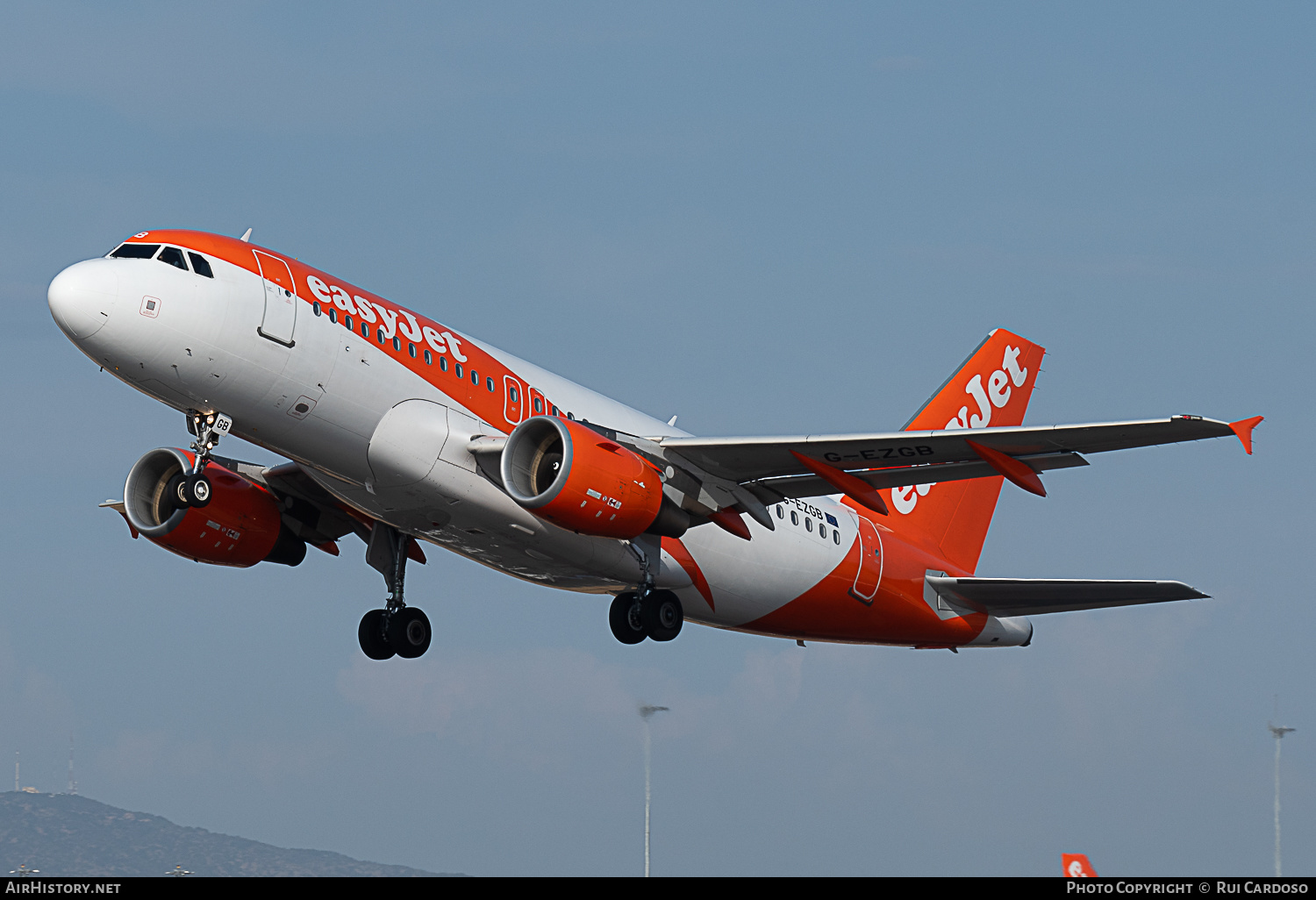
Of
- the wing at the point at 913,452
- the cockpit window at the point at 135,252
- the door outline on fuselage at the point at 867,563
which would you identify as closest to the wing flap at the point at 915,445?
the wing at the point at 913,452

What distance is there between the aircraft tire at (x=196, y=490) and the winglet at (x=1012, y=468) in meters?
12.6

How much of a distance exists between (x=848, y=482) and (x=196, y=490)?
37.3ft

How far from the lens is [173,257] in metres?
24.7

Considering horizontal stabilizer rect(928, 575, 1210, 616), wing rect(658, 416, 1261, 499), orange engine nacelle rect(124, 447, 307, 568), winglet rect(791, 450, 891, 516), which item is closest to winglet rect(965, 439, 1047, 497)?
wing rect(658, 416, 1261, 499)

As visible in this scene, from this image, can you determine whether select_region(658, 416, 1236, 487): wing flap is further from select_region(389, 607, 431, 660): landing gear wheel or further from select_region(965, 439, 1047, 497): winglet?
select_region(389, 607, 431, 660): landing gear wheel

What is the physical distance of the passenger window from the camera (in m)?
24.6

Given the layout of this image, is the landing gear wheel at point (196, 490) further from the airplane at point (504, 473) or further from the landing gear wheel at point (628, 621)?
the landing gear wheel at point (628, 621)

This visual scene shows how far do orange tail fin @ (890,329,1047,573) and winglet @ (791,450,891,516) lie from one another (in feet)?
Result: 23.2

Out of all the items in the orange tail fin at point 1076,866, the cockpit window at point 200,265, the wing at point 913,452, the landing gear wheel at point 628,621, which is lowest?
the orange tail fin at point 1076,866

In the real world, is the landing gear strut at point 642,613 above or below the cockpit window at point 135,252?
below

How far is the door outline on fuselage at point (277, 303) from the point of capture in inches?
979

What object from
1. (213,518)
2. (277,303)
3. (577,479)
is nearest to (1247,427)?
(577,479)

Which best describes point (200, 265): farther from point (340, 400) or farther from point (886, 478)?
point (886, 478)
